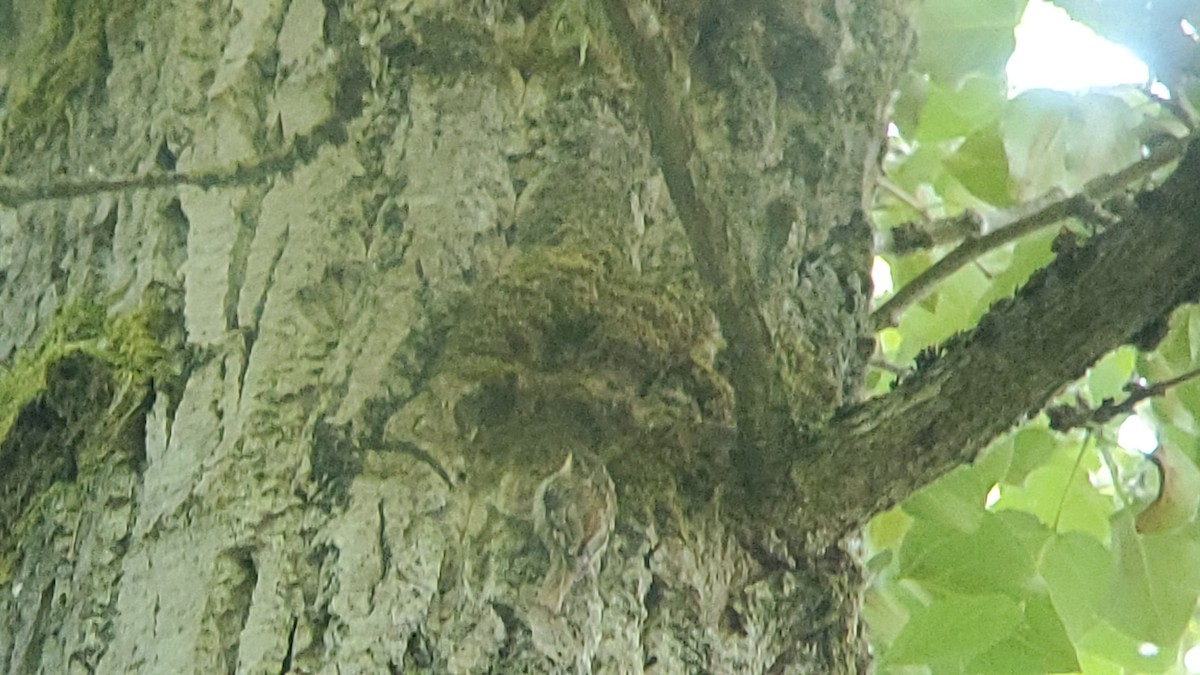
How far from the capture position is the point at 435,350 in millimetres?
608

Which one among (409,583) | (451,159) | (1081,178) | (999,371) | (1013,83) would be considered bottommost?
(409,583)

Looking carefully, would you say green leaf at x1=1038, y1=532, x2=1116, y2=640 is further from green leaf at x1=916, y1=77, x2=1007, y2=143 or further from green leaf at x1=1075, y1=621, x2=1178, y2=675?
green leaf at x1=916, y1=77, x2=1007, y2=143

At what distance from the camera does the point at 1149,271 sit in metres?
0.58

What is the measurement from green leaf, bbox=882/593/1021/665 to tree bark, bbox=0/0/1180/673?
0.60 feet

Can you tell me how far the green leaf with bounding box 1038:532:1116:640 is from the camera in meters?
0.88

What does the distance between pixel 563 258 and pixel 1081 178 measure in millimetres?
485

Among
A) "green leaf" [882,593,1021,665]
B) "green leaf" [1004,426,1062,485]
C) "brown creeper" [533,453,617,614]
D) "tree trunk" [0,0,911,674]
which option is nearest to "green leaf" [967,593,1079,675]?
"green leaf" [882,593,1021,665]

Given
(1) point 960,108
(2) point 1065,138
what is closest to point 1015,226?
A: (2) point 1065,138

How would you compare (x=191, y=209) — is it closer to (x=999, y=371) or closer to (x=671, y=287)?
(x=671, y=287)

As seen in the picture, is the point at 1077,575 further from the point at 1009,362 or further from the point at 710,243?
the point at 710,243

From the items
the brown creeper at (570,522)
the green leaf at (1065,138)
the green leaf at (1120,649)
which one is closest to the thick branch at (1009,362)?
the brown creeper at (570,522)

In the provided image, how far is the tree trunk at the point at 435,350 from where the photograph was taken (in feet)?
1.83

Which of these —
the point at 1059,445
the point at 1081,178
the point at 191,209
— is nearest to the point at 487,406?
the point at 191,209

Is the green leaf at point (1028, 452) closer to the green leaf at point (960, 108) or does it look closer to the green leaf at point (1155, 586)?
the green leaf at point (1155, 586)
